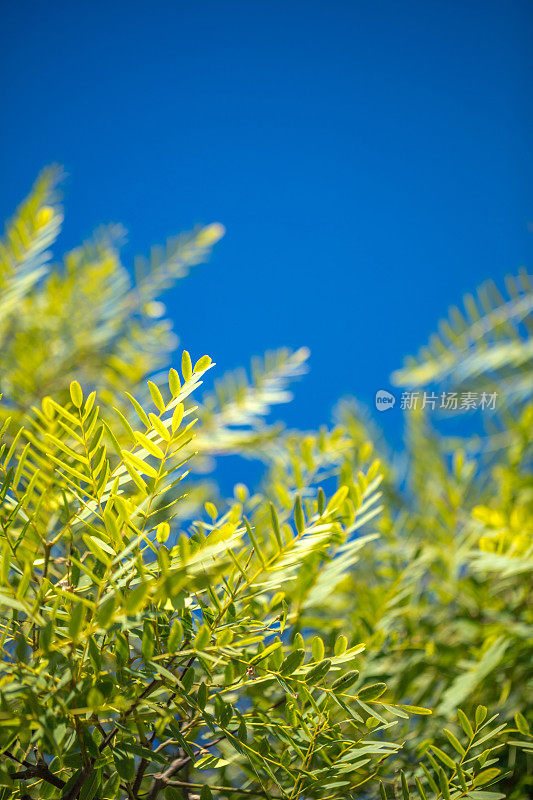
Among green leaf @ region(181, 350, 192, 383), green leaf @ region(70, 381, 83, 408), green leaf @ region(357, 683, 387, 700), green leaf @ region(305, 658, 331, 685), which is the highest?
green leaf @ region(181, 350, 192, 383)

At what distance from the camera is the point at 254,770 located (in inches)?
5.4

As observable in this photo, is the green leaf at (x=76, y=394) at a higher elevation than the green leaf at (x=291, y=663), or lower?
higher

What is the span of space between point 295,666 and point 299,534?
3 cm

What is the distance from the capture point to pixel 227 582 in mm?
143

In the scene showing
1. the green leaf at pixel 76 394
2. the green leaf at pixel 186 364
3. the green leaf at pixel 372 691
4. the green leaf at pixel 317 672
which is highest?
the green leaf at pixel 186 364

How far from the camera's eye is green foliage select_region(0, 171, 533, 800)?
114 millimetres

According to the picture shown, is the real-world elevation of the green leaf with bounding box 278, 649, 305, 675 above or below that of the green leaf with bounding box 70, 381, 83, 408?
below

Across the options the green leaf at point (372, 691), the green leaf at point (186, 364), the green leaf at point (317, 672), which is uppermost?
the green leaf at point (186, 364)

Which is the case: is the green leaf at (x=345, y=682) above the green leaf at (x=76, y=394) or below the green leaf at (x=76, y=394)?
below

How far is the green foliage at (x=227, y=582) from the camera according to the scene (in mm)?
114

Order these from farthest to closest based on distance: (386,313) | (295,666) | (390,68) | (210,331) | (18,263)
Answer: (386,313) → (390,68) → (210,331) → (18,263) → (295,666)

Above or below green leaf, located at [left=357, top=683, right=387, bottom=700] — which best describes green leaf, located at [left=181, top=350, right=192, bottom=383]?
above

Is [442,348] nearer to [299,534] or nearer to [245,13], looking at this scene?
[299,534]

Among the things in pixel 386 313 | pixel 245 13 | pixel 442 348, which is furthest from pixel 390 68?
pixel 442 348
